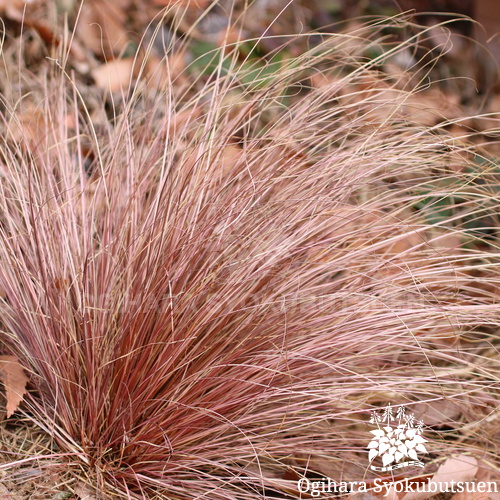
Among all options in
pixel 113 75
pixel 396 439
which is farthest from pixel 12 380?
pixel 113 75

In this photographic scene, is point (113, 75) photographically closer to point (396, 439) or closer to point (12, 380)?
point (12, 380)

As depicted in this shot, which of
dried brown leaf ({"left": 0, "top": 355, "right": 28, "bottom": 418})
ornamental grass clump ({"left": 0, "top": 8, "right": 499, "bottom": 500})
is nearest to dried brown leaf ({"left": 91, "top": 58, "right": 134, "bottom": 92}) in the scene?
ornamental grass clump ({"left": 0, "top": 8, "right": 499, "bottom": 500})

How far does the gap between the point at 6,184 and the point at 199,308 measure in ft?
2.18

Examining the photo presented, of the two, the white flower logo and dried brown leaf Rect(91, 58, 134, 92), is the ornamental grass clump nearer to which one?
the white flower logo

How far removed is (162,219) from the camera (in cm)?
117

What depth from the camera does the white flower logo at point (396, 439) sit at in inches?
47.5

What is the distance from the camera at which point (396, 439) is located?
48.0 inches

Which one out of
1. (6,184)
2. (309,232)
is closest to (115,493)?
(309,232)

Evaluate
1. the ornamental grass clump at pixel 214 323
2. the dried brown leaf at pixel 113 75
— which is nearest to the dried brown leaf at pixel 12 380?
the ornamental grass clump at pixel 214 323

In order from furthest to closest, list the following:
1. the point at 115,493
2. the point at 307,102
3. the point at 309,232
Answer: the point at 307,102 < the point at 309,232 < the point at 115,493

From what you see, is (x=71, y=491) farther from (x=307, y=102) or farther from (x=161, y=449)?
(x=307, y=102)

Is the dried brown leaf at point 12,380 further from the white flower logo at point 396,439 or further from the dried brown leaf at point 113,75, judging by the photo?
the dried brown leaf at point 113,75

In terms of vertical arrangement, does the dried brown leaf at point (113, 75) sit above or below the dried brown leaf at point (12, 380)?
above

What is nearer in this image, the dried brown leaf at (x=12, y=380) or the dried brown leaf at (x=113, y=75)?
the dried brown leaf at (x=12, y=380)
